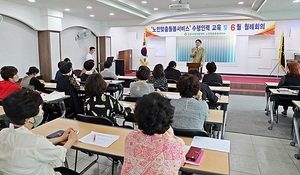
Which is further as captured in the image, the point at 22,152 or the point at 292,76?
the point at 292,76

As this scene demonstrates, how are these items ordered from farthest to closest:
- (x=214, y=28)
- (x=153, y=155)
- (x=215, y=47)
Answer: (x=215, y=47)
(x=214, y=28)
(x=153, y=155)

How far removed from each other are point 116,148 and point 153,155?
592mm

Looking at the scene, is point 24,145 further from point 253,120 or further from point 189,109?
point 253,120

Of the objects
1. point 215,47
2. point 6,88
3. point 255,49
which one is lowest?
point 6,88

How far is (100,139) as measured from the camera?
191cm

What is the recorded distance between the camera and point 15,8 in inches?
258

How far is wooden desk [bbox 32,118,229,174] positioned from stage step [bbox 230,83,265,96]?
669 cm

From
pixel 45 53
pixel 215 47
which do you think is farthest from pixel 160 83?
pixel 215 47

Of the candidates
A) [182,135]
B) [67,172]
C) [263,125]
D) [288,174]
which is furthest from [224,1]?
[67,172]

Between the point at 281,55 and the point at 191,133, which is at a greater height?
the point at 281,55

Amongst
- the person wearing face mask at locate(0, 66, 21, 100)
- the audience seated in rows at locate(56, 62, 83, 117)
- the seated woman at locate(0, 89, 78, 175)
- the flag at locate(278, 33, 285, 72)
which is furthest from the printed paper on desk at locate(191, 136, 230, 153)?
the flag at locate(278, 33, 285, 72)

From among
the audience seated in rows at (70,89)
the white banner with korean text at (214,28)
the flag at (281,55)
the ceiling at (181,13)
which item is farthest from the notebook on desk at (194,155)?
the white banner with korean text at (214,28)

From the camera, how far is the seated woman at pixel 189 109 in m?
2.19

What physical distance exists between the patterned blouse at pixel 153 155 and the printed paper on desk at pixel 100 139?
0.55 metres
